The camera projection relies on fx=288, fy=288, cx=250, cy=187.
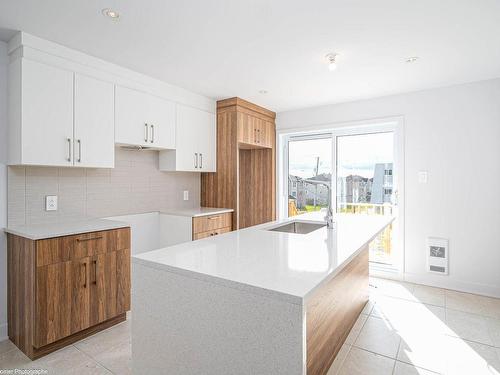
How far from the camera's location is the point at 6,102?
7.39 ft

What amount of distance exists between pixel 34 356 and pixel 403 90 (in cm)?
431

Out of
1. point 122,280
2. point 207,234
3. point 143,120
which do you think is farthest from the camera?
point 207,234

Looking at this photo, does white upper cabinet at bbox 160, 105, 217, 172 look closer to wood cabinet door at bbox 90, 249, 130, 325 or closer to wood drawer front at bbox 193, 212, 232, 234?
wood drawer front at bbox 193, 212, 232, 234

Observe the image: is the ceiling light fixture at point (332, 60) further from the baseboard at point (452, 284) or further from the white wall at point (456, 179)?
the baseboard at point (452, 284)

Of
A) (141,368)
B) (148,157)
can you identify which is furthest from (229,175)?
(141,368)

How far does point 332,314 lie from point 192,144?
8.16 ft

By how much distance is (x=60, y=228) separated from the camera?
2.25 m

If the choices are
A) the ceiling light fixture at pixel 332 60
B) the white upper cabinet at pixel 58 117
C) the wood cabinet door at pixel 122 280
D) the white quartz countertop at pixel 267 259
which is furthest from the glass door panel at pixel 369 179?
the white upper cabinet at pixel 58 117

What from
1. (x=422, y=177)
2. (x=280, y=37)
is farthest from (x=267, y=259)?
(x=422, y=177)

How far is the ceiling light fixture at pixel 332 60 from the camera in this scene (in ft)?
→ 8.13

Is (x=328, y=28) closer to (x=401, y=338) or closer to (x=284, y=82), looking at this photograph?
(x=284, y=82)

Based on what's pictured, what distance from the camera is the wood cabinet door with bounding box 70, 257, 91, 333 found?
85.6 inches

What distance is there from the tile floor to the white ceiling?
7.64 ft

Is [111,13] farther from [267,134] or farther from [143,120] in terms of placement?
[267,134]
